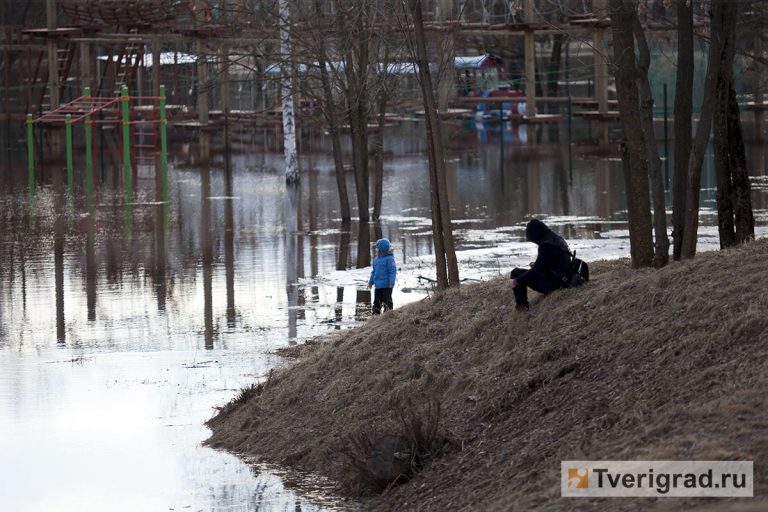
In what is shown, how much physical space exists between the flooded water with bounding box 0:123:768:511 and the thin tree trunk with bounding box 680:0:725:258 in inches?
183

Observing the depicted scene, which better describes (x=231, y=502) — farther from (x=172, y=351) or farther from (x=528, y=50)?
(x=528, y=50)

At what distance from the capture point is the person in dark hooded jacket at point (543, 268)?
10492 mm

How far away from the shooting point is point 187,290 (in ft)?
61.2

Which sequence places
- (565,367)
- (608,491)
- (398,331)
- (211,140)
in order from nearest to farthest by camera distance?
(608,491) < (565,367) < (398,331) < (211,140)

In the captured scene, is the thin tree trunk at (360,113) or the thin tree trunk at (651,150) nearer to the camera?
the thin tree trunk at (651,150)

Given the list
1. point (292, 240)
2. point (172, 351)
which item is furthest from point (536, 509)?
point (292, 240)

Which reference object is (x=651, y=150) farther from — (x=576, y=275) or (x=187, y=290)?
(x=187, y=290)

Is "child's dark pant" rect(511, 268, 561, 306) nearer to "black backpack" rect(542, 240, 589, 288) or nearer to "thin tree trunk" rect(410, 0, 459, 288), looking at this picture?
"black backpack" rect(542, 240, 589, 288)

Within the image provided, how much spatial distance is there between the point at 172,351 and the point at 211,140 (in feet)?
132

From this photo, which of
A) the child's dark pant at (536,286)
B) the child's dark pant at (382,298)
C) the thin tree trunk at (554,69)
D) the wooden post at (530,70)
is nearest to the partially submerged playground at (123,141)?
the wooden post at (530,70)

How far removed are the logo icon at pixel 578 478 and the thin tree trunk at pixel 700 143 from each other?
201 inches

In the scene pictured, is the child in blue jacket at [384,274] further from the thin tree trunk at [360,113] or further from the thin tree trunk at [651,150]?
the thin tree trunk at [360,113]

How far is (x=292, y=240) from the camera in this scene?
23844mm

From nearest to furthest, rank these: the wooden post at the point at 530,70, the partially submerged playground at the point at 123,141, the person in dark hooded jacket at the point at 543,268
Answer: the person in dark hooded jacket at the point at 543,268 → the partially submerged playground at the point at 123,141 → the wooden post at the point at 530,70
